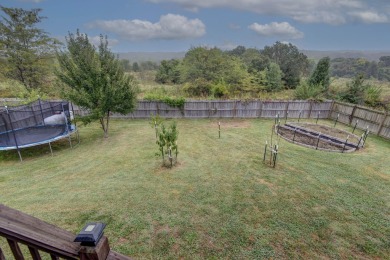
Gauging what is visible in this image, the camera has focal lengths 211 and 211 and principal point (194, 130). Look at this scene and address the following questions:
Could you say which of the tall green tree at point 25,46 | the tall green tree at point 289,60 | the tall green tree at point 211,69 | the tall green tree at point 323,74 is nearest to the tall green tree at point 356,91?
the tall green tree at point 323,74

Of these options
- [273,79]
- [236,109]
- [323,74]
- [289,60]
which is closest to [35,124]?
[236,109]

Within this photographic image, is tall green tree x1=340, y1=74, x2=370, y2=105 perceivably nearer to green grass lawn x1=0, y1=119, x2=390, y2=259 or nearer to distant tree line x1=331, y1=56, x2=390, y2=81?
green grass lawn x1=0, y1=119, x2=390, y2=259

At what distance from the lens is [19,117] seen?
36.1 ft

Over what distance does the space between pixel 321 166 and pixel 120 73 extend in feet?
33.7

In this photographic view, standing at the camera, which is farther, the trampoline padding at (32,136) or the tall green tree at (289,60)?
the tall green tree at (289,60)

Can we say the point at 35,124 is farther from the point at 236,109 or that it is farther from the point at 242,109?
the point at 242,109

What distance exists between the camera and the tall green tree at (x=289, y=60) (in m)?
33.3

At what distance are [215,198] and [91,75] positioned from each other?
858 centimetres

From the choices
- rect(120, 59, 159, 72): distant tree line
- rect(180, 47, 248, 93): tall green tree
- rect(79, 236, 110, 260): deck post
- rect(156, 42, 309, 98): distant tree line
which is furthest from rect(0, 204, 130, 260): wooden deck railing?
rect(120, 59, 159, 72): distant tree line

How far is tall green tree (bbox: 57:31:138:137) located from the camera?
10203 millimetres

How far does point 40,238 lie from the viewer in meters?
1.19

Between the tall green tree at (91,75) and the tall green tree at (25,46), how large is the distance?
585 inches

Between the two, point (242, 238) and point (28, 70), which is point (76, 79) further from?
point (28, 70)

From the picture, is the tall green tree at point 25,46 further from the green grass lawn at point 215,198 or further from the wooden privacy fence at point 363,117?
the wooden privacy fence at point 363,117
